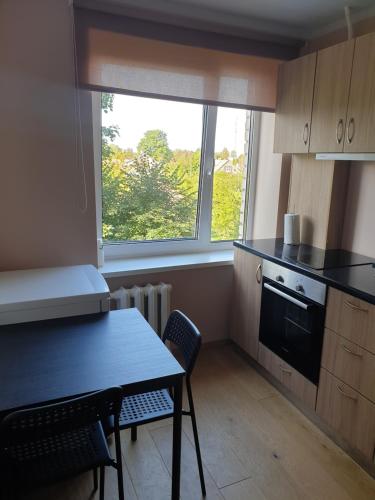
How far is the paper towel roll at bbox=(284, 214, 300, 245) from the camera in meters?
2.66

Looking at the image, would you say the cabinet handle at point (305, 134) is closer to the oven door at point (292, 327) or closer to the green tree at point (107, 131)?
the oven door at point (292, 327)

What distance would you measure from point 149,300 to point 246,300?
70cm

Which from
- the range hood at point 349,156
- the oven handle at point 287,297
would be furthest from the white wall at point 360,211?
the oven handle at point 287,297

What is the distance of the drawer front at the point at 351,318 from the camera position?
5.74ft

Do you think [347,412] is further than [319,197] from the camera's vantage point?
No

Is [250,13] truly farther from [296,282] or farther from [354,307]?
[354,307]

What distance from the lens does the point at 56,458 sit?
1.31m

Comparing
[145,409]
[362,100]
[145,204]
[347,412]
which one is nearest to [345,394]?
[347,412]

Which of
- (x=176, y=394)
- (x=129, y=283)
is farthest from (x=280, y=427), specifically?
(x=129, y=283)

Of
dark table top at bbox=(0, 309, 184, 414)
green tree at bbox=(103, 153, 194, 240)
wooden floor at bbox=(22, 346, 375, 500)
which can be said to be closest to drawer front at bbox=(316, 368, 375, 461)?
wooden floor at bbox=(22, 346, 375, 500)

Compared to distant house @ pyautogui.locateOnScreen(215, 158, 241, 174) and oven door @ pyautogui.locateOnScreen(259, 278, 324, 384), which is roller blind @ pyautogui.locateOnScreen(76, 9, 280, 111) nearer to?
distant house @ pyautogui.locateOnScreen(215, 158, 241, 174)

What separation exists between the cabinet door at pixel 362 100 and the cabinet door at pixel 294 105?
337mm

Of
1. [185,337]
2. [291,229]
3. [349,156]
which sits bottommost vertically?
[185,337]

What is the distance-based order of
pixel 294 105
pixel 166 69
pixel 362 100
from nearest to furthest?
pixel 362 100 → pixel 166 69 → pixel 294 105
